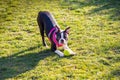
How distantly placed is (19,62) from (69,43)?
1724mm

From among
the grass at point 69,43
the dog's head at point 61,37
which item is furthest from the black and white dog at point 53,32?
the grass at point 69,43

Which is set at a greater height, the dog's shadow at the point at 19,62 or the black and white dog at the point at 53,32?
the black and white dog at the point at 53,32

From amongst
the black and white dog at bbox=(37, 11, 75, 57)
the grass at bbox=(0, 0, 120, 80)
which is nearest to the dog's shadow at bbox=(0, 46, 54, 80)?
the grass at bbox=(0, 0, 120, 80)

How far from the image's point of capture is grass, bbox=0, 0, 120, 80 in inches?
268

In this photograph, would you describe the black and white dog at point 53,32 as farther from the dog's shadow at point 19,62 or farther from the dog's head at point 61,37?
the dog's shadow at point 19,62

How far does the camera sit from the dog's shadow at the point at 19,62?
22.5ft

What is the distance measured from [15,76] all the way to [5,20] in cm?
420

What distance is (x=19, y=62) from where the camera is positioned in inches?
289

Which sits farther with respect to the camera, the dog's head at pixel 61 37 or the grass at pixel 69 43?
the dog's head at pixel 61 37

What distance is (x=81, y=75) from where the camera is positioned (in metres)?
6.61

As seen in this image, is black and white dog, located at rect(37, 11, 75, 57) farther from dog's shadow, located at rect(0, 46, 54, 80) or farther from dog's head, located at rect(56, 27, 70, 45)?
dog's shadow, located at rect(0, 46, 54, 80)

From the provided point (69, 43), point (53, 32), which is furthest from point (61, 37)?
point (69, 43)

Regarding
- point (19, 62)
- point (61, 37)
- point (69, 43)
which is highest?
point (61, 37)

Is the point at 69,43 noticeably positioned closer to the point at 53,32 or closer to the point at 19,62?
the point at 53,32
